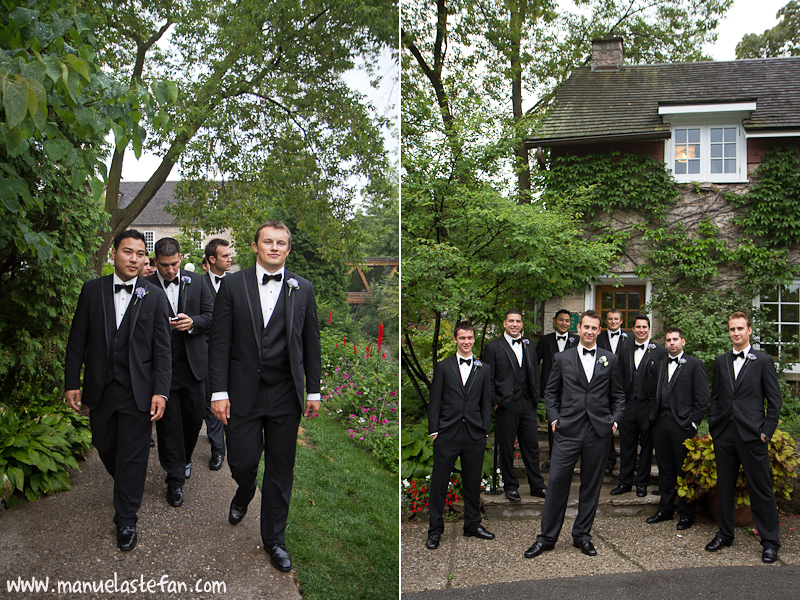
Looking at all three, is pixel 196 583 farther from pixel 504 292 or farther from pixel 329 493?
pixel 504 292

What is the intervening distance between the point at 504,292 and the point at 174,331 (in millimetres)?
3492

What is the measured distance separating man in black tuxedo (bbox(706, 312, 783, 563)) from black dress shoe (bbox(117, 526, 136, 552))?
12.8ft

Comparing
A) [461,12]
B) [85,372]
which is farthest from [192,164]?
[461,12]

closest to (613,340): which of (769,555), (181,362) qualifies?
(769,555)

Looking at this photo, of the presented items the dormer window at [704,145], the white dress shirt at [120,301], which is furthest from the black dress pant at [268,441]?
the dormer window at [704,145]

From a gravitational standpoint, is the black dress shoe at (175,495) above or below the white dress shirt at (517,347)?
below

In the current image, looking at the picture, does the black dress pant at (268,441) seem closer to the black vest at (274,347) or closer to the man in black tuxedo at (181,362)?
the black vest at (274,347)

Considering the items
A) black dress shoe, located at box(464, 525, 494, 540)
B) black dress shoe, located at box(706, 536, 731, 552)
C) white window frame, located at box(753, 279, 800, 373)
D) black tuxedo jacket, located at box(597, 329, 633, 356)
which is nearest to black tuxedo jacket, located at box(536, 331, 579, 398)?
black tuxedo jacket, located at box(597, 329, 633, 356)

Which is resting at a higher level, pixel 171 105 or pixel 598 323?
pixel 171 105

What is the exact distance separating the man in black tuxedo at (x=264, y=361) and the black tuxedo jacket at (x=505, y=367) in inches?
114

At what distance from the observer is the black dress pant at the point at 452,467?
4129mm

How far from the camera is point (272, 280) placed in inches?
92.7

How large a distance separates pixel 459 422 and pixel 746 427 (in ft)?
6.55

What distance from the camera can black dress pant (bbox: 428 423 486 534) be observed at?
4.13 metres
